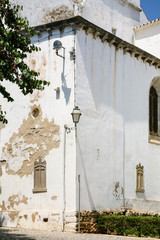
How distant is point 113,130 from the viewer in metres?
18.0

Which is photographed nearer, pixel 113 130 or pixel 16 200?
pixel 16 200

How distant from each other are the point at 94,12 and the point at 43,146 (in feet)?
33.0

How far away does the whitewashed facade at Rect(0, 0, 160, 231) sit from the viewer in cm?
1622

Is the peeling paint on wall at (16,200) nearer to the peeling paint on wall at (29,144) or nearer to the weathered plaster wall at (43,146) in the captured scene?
the weathered plaster wall at (43,146)

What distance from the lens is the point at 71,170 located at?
15977 millimetres

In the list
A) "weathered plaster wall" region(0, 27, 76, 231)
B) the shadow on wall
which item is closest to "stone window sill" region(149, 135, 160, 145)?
"weathered plaster wall" region(0, 27, 76, 231)

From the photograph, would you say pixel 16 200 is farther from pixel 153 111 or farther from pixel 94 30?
pixel 153 111

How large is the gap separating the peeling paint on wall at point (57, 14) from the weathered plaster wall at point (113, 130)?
5.03 meters

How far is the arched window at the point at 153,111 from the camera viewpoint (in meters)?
21.5

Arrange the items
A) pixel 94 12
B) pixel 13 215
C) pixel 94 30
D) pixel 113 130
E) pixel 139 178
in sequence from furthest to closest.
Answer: pixel 94 12 < pixel 139 178 < pixel 113 130 < pixel 94 30 < pixel 13 215

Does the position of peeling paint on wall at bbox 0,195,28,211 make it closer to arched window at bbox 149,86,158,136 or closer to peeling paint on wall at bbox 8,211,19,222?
peeling paint on wall at bbox 8,211,19,222

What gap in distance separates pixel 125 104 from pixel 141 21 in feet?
36.1

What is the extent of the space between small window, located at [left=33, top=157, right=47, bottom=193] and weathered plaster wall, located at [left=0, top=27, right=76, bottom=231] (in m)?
0.16

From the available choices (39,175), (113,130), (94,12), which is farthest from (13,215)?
(94,12)
